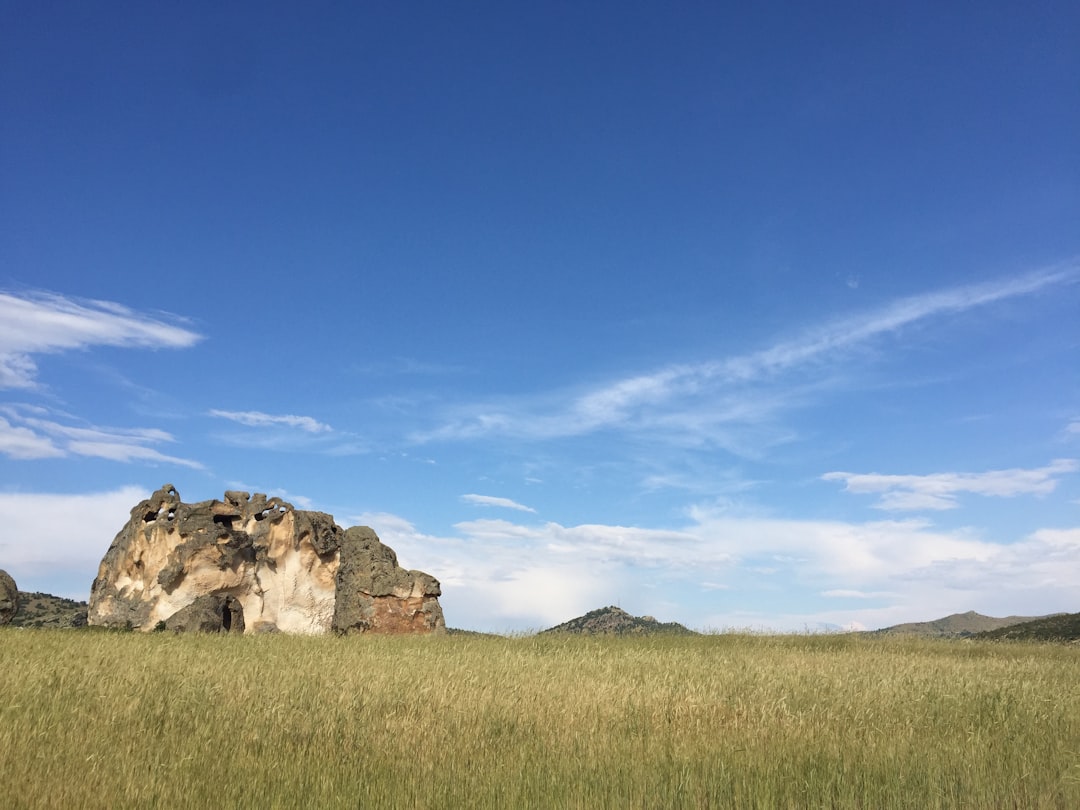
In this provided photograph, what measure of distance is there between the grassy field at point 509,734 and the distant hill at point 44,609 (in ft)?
101

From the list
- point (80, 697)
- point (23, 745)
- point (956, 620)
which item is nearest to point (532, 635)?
point (80, 697)

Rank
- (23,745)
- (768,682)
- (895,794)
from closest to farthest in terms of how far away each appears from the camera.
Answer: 1. (895,794)
2. (23,745)
3. (768,682)

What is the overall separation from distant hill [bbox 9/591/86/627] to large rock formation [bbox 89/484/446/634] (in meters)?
13.9

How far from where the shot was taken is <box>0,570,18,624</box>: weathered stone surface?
2752 centimetres

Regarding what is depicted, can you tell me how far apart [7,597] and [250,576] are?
321 inches

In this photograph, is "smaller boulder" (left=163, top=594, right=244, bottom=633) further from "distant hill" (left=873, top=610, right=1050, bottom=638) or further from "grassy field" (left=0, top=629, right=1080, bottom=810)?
"distant hill" (left=873, top=610, right=1050, bottom=638)

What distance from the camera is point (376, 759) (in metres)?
8.18

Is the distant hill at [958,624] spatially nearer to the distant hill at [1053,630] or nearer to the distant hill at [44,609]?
the distant hill at [1053,630]

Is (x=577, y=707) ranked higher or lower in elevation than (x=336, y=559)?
lower

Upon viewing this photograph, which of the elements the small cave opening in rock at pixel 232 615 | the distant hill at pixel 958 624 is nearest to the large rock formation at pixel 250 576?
the small cave opening in rock at pixel 232 615

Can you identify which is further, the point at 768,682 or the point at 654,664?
the point at 654,664

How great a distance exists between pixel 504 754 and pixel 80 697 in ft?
19.6

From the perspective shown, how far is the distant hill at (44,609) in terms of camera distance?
1646 inches

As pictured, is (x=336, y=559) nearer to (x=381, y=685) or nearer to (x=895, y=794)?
(x=381, y=685)
